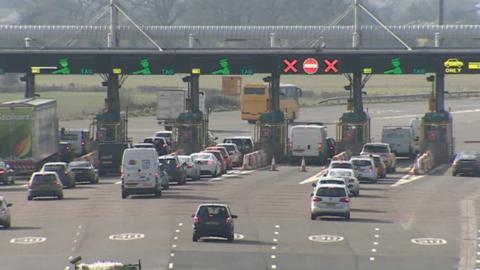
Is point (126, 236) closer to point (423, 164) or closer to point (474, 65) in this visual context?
point (423, 164)

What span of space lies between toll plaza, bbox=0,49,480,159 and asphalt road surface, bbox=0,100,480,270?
1002 centimetres

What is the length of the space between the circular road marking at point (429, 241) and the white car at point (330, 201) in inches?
Answer: 186

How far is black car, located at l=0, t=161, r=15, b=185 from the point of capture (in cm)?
6281

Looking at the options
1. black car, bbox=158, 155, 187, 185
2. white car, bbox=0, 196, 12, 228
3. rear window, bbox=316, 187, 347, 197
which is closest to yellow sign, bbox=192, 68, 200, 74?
black car, bbox=158, 155, 187, 185

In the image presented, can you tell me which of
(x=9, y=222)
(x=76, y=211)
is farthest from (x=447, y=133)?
(x=9, y=222)

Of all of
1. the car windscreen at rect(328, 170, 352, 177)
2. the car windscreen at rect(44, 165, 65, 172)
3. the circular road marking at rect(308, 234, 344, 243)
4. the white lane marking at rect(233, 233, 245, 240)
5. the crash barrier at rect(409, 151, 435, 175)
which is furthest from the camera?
the crash barrier at rect(409, 151, 435, 175)

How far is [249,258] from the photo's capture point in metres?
38.5

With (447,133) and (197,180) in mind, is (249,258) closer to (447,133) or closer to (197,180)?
(197,180)

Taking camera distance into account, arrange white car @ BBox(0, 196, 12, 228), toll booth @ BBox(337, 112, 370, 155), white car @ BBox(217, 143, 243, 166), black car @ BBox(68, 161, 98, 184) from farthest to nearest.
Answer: toll booth @ BBox(337, 112, 370, 155) < white car @ BBox(217, 143, 243, 166) < black car @ BBox(68, 161, 98, 184) < white car @ BBox(0, 196, 12, 228)

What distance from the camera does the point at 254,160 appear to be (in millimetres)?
74812

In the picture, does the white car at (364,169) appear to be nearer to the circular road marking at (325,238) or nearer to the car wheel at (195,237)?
the circular road marking at (325,238)

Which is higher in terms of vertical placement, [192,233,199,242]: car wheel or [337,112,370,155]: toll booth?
[337,112,370,155]: toll booth

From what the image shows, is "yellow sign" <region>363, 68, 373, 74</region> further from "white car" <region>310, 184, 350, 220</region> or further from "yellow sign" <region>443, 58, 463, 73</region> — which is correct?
"white car" <region>310, 184, 350, 220</region>

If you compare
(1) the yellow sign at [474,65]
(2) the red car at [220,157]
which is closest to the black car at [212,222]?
(2) the red car at [220,157]
